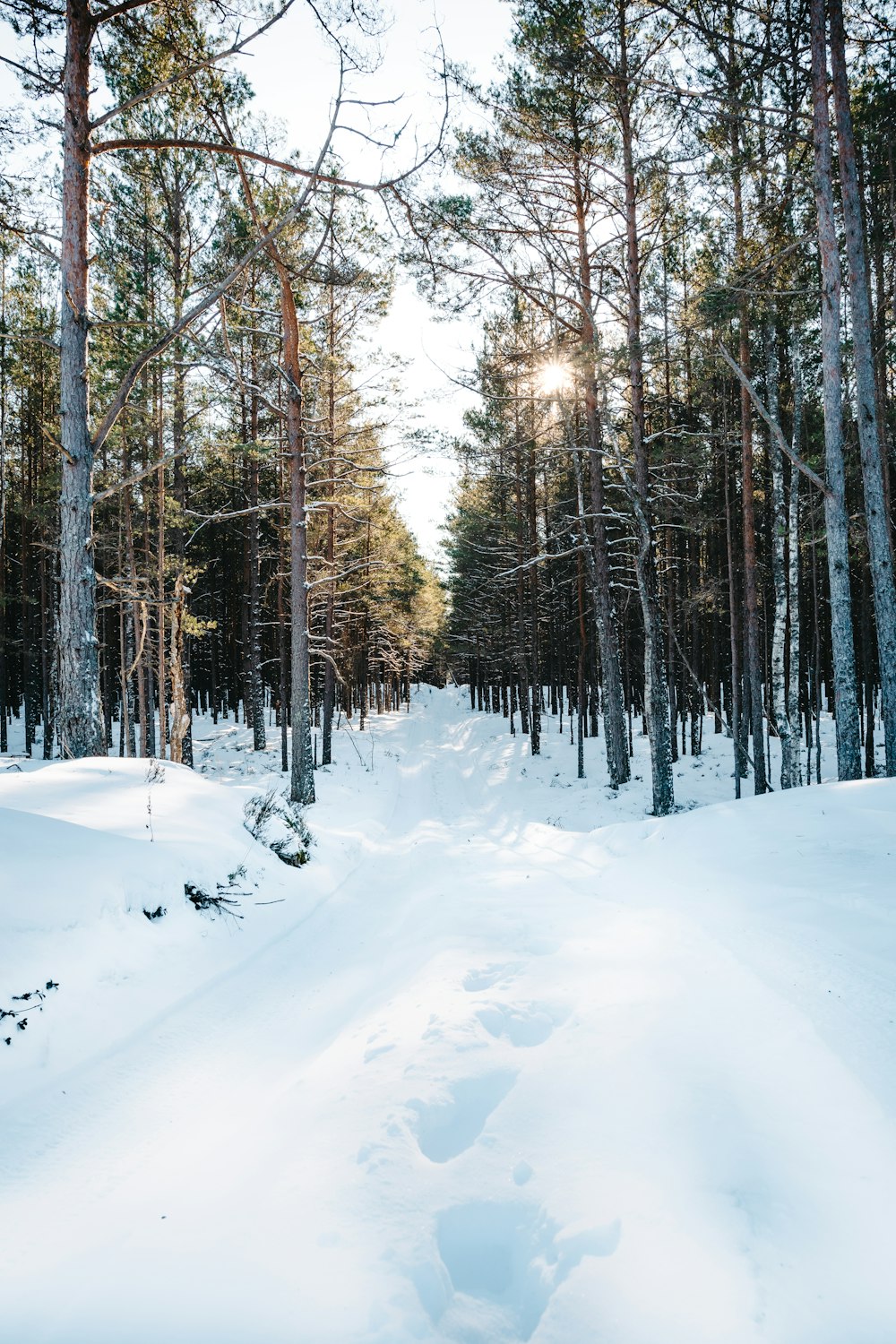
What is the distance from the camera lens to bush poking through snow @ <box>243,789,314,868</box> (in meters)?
6.96

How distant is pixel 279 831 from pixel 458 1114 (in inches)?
204

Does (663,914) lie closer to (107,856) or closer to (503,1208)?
(503,1208)

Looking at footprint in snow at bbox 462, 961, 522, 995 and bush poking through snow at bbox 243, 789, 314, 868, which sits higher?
bush poking through snow at bbox 243, 789, 314, 868

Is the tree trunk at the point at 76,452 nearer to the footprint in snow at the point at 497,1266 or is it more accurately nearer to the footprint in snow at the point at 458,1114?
the footprint in snow at the point at 458,1114

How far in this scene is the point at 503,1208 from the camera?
2.23 m

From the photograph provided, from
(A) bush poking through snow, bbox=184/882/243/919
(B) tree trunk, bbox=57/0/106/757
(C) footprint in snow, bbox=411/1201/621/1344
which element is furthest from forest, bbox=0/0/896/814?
(C) footprint in snow, bbox=411/1201/621/1344

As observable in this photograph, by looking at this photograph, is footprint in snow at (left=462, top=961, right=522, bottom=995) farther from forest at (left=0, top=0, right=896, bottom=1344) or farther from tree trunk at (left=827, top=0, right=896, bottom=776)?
tree trunk at (left=827, top=0, right=896, bottom=776)

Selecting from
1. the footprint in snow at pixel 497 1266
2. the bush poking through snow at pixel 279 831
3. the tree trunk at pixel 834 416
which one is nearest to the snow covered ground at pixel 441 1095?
the footprint in snow at pixel 497 1266

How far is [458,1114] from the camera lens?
2.75 metres

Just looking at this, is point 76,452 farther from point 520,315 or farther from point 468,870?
point 520,315

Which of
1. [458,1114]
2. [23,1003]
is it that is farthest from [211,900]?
[458,1114]

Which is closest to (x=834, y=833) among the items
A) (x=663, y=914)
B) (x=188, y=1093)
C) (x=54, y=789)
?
(x=663, y=914)

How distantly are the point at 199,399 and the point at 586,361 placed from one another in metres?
9.35

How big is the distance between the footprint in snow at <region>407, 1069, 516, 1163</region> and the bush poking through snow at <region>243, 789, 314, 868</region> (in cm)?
442
